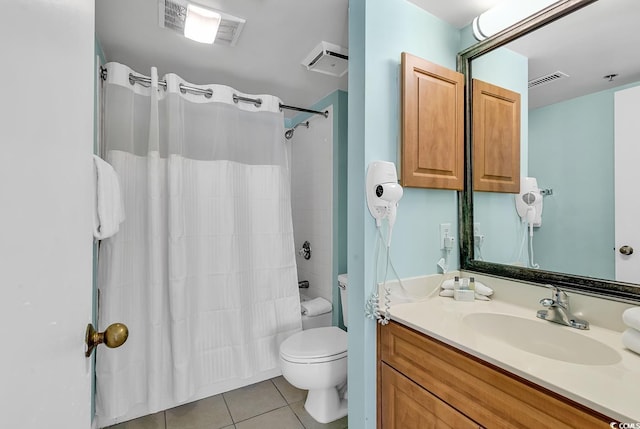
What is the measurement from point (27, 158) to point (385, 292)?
1.21 m

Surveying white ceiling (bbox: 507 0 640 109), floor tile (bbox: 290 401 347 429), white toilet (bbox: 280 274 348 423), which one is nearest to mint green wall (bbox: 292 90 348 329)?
white toilet (bbox: 280 274 348 423)

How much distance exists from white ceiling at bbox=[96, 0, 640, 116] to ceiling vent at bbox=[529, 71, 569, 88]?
0.07 feet

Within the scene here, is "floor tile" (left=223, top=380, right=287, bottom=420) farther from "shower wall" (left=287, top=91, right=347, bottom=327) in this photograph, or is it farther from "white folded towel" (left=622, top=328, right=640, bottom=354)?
"white folded towel" (left=622, top=328, right=640, bottom=354)

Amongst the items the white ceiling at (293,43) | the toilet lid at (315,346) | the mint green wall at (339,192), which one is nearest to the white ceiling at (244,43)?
the white ceiling at (293,43)

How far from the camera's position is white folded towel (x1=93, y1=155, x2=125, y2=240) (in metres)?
1.29

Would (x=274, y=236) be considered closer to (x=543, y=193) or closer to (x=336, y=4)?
Result: (x=336, y=4)

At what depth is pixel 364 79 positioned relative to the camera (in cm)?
127

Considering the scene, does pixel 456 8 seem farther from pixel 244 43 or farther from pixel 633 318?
pixel 633 318

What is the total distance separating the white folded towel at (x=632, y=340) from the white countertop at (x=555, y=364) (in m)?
0.02

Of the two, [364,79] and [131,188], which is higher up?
[364,79]

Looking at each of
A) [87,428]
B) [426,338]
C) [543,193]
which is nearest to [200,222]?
[87,428]

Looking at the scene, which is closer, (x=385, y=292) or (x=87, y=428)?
(x=87, y=428)

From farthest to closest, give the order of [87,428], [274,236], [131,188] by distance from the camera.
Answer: [274,236], [131,188], [87,428]

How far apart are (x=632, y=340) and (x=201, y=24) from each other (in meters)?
2.21
